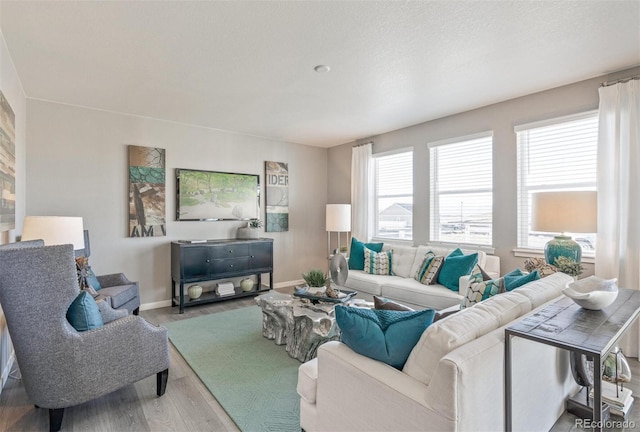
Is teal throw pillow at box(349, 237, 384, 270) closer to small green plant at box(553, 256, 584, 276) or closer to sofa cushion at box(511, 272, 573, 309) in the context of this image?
small green plant at box(553, 256, 584, 276)

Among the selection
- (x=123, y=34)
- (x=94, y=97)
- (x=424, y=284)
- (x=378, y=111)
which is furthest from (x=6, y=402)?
(x=378, y=111)

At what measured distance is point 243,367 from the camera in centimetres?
269

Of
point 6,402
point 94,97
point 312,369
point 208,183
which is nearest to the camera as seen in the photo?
point 312,369

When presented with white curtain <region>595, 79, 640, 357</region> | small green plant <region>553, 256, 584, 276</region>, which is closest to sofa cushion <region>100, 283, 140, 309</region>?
small green plant <region>553, 256, 584, 276</region>

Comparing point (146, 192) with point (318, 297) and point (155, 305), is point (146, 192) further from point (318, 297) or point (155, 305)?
point (318, 297)

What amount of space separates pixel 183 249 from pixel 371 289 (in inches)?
97.6

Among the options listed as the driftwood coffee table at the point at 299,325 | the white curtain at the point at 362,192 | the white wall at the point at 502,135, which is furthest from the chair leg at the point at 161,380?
the white curtain at the point at 362,192

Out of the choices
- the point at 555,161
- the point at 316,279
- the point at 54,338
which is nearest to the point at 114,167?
the point at 54,338

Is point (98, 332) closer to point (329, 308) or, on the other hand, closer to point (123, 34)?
point (329, 308)

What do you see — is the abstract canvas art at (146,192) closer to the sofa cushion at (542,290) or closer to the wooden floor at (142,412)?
the wooden floor at (142,412)

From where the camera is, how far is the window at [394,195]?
4848 mm

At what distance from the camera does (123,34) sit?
2.29 m

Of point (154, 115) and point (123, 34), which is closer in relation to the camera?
point (123, 34)

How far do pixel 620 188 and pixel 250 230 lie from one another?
4.39m
